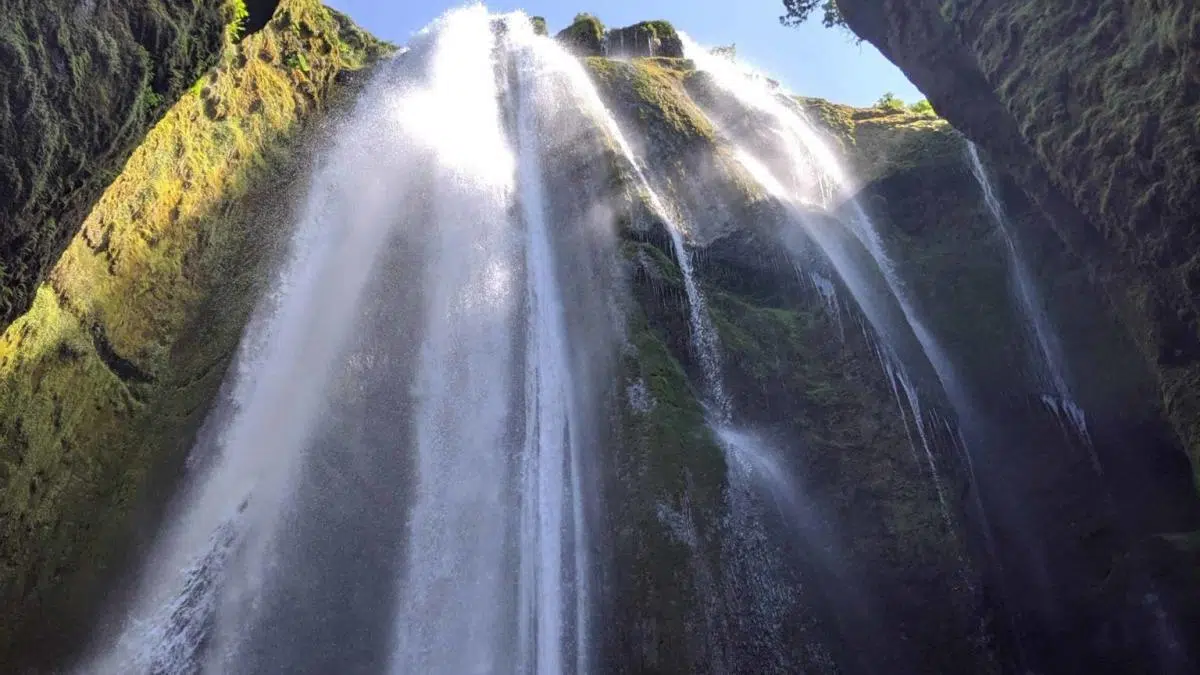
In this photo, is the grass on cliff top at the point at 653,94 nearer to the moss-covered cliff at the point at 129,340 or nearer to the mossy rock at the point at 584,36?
the mossy rock at the point at 584,36

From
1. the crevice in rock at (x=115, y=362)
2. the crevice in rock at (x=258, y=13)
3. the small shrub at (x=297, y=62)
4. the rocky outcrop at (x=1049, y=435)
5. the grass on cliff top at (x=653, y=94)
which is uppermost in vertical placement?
the crevice in rock at (x=258, y=13)

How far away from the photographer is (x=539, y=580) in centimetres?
1295

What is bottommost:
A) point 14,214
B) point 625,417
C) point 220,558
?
point 220,558

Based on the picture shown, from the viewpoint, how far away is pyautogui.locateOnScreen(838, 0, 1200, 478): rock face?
11.5 meters

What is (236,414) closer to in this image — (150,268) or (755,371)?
(150,268)

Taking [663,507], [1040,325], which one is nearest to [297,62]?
[663,507]

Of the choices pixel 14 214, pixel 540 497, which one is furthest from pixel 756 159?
pixel 14 214

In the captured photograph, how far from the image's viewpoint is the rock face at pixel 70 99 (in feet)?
34.3

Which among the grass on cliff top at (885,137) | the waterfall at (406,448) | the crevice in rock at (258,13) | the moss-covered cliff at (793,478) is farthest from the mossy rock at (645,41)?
the crevice in rock at (258,13)

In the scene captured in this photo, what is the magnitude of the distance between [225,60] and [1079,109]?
62.1 feet

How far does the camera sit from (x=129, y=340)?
16516 millimetres

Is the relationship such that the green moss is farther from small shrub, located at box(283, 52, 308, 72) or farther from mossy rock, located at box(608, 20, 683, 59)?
mossy rock, located at box(608, 20, 683, 59)

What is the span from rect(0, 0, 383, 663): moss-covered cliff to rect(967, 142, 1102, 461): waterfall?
54.4 ft

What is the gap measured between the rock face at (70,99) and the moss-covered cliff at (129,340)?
0.43m
